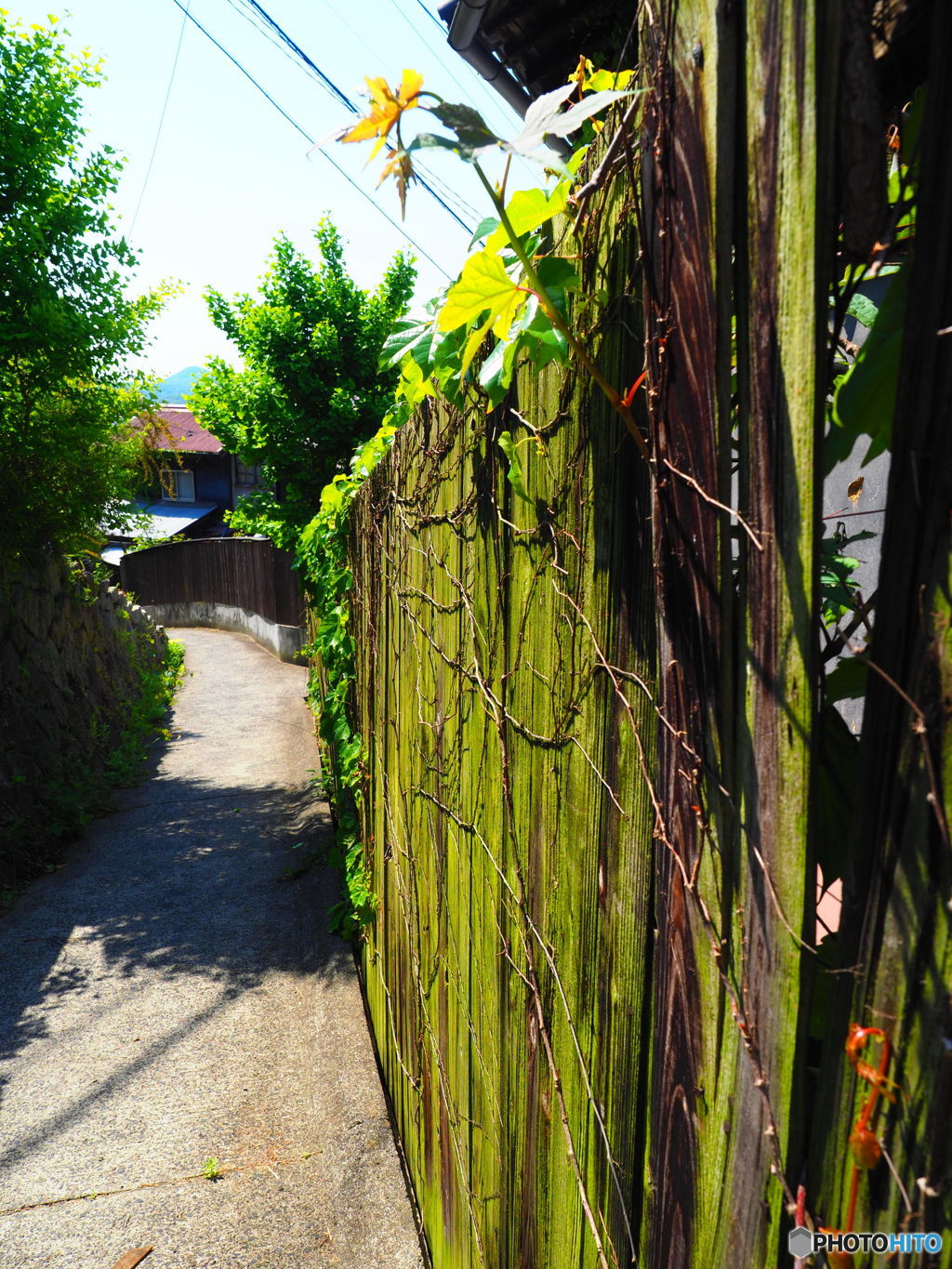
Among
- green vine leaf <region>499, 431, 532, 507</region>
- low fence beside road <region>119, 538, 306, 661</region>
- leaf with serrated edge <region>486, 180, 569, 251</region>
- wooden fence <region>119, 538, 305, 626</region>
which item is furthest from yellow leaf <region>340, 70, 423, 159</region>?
wooden fence <region>119, 538, 305, 626</region>

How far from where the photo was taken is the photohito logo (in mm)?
510

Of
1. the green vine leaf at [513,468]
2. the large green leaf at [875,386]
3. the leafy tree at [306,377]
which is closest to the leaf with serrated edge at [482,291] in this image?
the green vine leaf at [513,468]

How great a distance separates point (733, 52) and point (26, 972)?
5.31 m

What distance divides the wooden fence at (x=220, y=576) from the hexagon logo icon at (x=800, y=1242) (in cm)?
1310

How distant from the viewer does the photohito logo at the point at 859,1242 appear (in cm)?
51

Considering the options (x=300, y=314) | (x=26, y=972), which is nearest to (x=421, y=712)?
(x=26, y=972)

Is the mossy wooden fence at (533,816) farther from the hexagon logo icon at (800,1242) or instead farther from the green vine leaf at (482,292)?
the hexagon logo icon at (800,1242)

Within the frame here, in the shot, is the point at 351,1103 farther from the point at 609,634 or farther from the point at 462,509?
the point at 609,634

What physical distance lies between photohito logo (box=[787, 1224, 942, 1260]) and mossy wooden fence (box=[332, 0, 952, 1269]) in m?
0.01

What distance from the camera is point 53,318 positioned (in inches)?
242

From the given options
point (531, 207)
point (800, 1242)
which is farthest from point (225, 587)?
point (800, 1242)

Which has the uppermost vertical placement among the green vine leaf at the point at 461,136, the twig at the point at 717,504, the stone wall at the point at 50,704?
the green vine leaf at the point at 461,136

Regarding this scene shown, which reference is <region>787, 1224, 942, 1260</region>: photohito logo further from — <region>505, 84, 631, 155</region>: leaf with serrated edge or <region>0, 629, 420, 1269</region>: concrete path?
<region>0, 629, 420, 1269</region>: concrete path

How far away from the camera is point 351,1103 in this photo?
3375 mm
